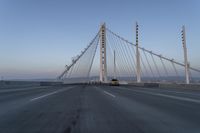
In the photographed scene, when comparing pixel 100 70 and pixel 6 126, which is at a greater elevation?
pixel 100 70

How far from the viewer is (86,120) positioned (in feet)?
29.5

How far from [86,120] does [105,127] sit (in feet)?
4.45

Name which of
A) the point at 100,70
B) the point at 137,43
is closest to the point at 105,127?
the point at 137,43

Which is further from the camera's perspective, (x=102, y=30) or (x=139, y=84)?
(x=102, y=30)

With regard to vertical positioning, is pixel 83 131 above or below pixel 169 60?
below

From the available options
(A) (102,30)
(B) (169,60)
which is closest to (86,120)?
(B) (169,60)

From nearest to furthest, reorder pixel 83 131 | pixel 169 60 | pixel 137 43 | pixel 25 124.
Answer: pixel 83 131, pixel 25 124, pixel 137 43, pixel 169 60

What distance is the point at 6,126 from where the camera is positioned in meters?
7.97

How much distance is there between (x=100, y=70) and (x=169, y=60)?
1506 cm

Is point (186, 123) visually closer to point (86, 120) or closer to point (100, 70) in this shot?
point (86, 120)

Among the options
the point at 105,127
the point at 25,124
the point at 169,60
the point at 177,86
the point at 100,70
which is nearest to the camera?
the point at 105,127

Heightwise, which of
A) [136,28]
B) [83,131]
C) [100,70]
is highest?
[136,28]

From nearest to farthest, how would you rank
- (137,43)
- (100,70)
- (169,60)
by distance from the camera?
1. (137,43)
2. (169,60)
3. (100,70)

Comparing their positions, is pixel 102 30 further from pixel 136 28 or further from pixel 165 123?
pixel 165 123
